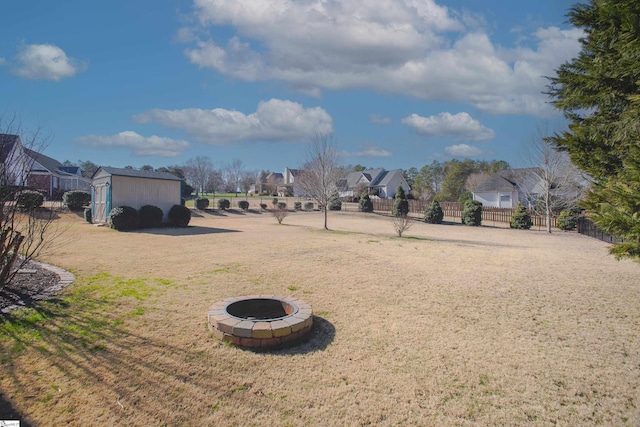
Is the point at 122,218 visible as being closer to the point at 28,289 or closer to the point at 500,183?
the point at 28,289

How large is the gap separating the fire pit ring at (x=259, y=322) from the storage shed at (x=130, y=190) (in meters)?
14.9

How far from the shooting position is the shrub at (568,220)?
839 inches

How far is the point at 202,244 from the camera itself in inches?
461

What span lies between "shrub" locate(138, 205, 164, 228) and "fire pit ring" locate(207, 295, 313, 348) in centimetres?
1410

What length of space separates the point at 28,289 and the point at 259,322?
410 centimetres

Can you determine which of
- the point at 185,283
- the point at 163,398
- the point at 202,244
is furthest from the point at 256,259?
the point at 163,398

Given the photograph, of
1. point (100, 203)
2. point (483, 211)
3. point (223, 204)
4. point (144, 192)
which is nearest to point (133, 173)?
point (144, 192)

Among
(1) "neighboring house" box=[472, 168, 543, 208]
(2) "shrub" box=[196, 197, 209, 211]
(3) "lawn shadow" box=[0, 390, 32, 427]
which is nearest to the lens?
(3) "lawn shadow" box=[0, 390, 32, 427]

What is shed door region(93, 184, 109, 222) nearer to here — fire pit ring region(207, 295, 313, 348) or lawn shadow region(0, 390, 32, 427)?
fire pit ring region(207, 295, 313, 348)

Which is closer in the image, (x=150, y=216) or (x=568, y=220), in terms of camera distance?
(x=150, y=216)

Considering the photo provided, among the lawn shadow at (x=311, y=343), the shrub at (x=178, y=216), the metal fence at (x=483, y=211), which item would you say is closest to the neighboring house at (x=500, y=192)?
the metal fence at (x=483, y=211)

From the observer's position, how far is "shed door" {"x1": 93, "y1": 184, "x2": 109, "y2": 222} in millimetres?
17281

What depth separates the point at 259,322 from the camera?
4164mm

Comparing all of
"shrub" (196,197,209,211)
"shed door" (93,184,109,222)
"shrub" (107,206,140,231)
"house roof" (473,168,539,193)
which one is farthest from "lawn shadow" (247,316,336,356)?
"house roof" (473,168,539,193)
